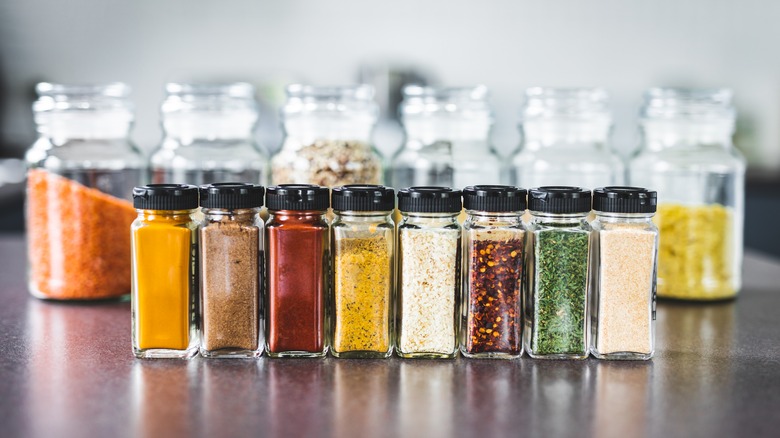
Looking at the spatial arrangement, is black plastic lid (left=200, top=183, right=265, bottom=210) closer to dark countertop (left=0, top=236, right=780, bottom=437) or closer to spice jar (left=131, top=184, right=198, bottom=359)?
spice jar (left=131, top=184, right=198, bottom=359)

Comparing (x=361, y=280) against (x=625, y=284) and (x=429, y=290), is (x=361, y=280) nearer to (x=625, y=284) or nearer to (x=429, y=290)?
(x=429, y=290)

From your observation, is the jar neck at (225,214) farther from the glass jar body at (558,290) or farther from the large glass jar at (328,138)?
the glass jar body at (558,290)

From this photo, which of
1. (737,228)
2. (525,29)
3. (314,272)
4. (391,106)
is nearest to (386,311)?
(314,272)

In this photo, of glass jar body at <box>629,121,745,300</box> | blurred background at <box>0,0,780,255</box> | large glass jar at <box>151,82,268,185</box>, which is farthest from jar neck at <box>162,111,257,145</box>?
blurred background at <box>0,0,780,255</box>

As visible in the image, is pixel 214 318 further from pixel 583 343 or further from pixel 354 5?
pixel 354 5

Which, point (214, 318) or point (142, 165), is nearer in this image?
point (214, 318)

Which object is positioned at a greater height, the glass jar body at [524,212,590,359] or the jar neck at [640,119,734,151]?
the jar neck at [640,119,734,151]

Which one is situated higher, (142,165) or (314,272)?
(142,165)
